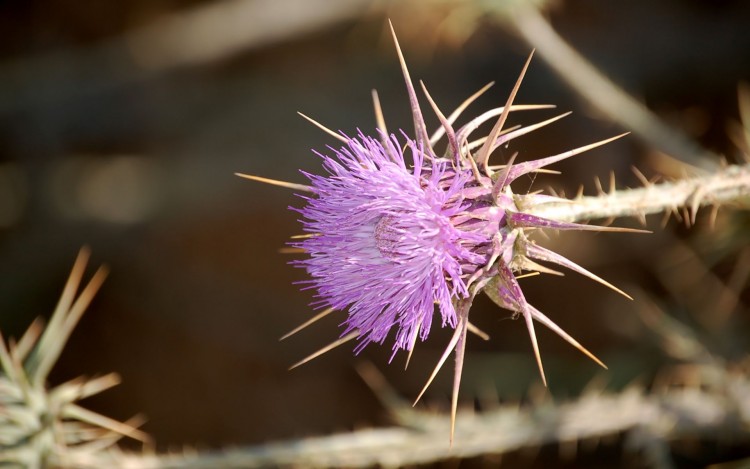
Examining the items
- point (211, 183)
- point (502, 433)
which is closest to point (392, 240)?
point (502, 433)

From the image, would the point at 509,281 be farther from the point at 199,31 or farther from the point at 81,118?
the point at 81,118

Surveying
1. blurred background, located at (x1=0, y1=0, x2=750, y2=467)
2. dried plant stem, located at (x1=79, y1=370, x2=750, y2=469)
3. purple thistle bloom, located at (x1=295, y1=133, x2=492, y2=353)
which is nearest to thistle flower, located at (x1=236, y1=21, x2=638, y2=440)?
purple thistle bloom, located at (x1=295, y1=133, x2=492, y2=353)

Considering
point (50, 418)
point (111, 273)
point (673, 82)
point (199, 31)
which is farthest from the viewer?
point (111, 273)

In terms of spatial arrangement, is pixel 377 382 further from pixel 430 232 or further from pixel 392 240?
pixel 430 232

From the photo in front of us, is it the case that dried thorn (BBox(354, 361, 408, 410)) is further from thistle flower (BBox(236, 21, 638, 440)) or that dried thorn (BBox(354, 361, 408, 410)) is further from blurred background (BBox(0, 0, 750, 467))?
thistle flower (BBox(236, 21, 638, 440))

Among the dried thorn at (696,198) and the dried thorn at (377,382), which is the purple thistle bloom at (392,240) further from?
the dried thorn at (377,382)

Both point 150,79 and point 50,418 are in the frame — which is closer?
point 50,418

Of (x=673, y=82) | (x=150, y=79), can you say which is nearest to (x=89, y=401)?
(x=150, y=79)
